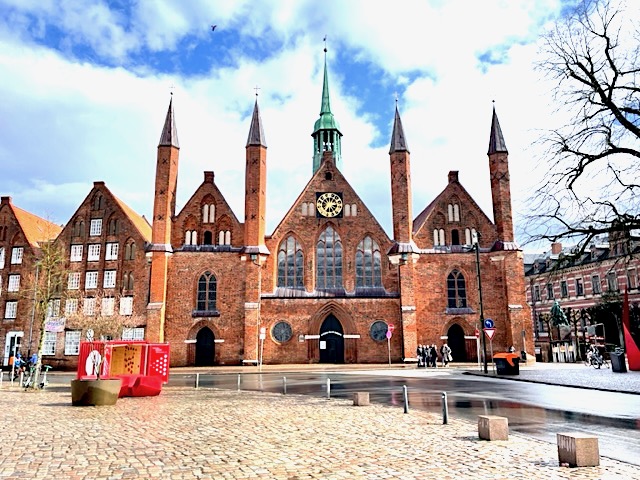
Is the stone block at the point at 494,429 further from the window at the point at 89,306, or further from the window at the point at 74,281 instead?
the window at the point at 74,281

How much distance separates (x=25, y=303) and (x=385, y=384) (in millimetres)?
34128

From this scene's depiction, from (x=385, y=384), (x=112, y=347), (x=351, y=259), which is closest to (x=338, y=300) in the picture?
(x=351, y=259)

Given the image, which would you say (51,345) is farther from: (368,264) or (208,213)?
(368,264)

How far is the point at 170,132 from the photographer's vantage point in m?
42.6

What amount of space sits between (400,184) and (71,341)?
29934mm

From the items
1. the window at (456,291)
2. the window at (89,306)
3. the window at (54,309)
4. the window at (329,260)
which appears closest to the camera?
the window at (89,306)

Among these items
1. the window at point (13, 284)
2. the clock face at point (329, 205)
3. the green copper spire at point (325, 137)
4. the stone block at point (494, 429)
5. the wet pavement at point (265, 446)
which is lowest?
the wet pavement at point (265, 446)

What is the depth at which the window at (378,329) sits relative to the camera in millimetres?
40531

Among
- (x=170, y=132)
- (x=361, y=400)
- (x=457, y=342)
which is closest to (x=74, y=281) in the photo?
(x=170, y=132)

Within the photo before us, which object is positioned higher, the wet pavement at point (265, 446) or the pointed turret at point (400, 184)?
the pointed turret at point (400, 184)

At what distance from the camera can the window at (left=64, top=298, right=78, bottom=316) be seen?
41.2m

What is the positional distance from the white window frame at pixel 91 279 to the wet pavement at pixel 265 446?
29.0 metres

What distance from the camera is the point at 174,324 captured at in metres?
39.5

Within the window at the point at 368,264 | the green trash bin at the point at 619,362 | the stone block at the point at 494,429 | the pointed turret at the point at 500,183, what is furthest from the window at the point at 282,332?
the stone block at the point at 494,429
